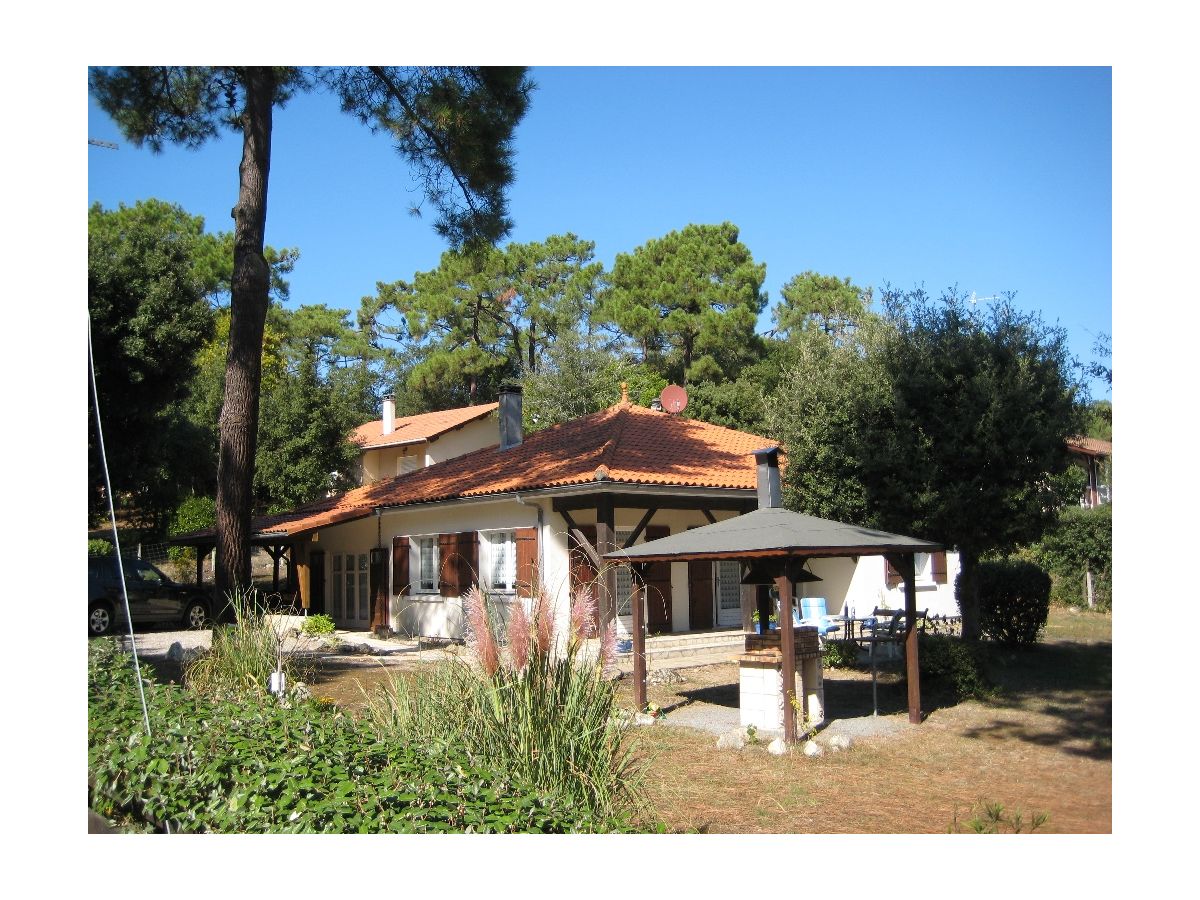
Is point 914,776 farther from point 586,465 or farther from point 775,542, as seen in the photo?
point 586,465

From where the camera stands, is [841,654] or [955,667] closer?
[955,667]

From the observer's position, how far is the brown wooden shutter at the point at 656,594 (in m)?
15.2

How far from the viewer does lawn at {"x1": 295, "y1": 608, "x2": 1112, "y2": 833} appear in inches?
215

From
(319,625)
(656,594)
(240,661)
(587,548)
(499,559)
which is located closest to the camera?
(240,661)

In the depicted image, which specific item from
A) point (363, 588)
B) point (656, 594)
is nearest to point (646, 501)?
point (656, 594)

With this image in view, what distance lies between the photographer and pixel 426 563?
1725cm

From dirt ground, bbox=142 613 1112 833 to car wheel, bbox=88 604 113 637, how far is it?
7486mm

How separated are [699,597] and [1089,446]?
6319 mm

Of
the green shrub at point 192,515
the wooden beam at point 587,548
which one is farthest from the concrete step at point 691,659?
the green shrub at point 192,515

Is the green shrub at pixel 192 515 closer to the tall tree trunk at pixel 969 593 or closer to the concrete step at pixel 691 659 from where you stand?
the concrete step at pixel 691 659

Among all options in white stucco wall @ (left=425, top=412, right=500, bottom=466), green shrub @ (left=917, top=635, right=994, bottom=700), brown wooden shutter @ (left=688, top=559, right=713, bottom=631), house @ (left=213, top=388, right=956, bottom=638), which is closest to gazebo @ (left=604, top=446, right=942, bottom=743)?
green shrub @ (left=917, top=635, right=994, bottom=700)

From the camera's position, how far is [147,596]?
666 inches

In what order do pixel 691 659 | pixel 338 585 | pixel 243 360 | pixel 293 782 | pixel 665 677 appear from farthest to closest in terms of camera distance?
pixel 338 585, pixel 691 659, pixel 665 677, pixel 243 360, pixel 293 782
